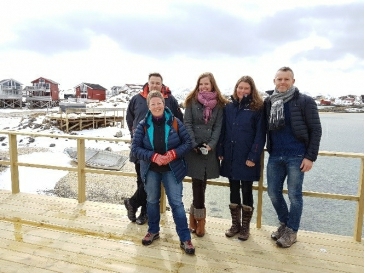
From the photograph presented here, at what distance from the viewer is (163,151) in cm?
290

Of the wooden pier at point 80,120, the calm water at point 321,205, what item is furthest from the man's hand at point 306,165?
the wooden pier at point 80,120

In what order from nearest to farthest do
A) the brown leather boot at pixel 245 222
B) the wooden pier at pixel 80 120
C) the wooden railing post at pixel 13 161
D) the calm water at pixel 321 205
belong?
1. the brown leather boot at pixel 245 222
2. the wooden railing post at pixel 13 161
3. the calm water at pixel 321 205
4. the wooden pier at pixel 80 120

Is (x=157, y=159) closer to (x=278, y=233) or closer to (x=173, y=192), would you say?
(x=173, y=192)

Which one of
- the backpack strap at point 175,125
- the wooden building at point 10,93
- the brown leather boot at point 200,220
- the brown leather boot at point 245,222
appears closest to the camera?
the backpack strap at point 175,125

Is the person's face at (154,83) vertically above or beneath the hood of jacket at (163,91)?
above

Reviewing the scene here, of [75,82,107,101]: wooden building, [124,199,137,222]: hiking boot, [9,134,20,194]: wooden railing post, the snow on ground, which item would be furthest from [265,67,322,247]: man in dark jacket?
[75,82,107,101]: wooden building

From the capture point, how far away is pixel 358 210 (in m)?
3.27

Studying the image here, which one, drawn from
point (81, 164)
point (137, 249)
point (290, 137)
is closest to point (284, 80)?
point (290, 137)

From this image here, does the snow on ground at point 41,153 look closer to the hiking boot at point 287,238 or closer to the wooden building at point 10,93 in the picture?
the hiking boot at point 287,238

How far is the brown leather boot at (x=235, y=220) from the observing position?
326 cm

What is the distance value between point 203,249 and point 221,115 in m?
1.37

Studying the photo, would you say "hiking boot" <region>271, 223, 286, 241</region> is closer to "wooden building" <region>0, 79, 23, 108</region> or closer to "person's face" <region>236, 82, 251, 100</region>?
"person's face" <region>236, 82, 251, 100</region>

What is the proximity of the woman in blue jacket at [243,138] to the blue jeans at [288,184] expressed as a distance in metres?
0.16

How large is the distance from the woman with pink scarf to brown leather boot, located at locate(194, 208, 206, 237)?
1.18 feet
